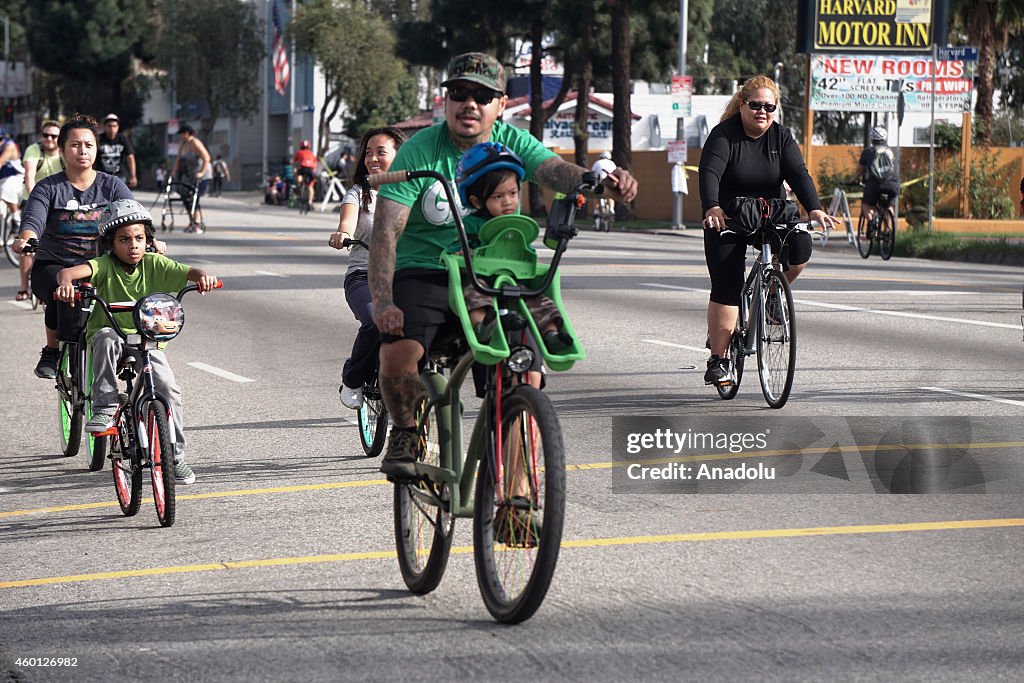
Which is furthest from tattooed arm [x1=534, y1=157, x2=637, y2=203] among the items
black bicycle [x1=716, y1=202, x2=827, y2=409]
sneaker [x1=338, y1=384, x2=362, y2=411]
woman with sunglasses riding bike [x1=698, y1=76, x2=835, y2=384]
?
black bicycle [x1=716, y1=202, x2=827, y2=409]

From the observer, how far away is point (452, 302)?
536 cm

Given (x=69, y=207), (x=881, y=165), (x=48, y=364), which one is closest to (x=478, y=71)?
(x=69, y=207)

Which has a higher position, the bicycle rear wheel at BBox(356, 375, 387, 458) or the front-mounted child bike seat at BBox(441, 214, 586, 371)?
the front-mounted child bike seat at BBox(441, 214, 586, 371)

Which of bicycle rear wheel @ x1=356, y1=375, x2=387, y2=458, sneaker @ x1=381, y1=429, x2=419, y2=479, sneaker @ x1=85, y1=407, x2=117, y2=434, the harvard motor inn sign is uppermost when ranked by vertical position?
the harvard motor inn sign

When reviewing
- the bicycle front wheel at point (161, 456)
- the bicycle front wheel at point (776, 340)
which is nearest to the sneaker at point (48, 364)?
the bicycle front wheel at point (161, 456)

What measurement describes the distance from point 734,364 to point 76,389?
4221 millimetres

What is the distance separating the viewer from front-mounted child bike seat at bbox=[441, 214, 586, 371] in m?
5.20

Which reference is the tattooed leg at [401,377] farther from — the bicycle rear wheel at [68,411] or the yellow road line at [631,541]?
the bicycle rear wheel at [68,411]

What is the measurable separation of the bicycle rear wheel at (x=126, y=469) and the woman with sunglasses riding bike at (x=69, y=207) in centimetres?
221

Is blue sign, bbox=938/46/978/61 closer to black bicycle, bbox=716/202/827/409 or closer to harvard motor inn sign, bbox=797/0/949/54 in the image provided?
harvard motor inn sign, bbox=797/0/949/54

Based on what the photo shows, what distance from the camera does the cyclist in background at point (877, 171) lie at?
1039 inches

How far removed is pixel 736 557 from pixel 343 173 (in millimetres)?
49660

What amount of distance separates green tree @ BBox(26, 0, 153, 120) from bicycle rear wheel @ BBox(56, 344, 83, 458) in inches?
3562

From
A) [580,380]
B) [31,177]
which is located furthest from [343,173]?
[580,380]
